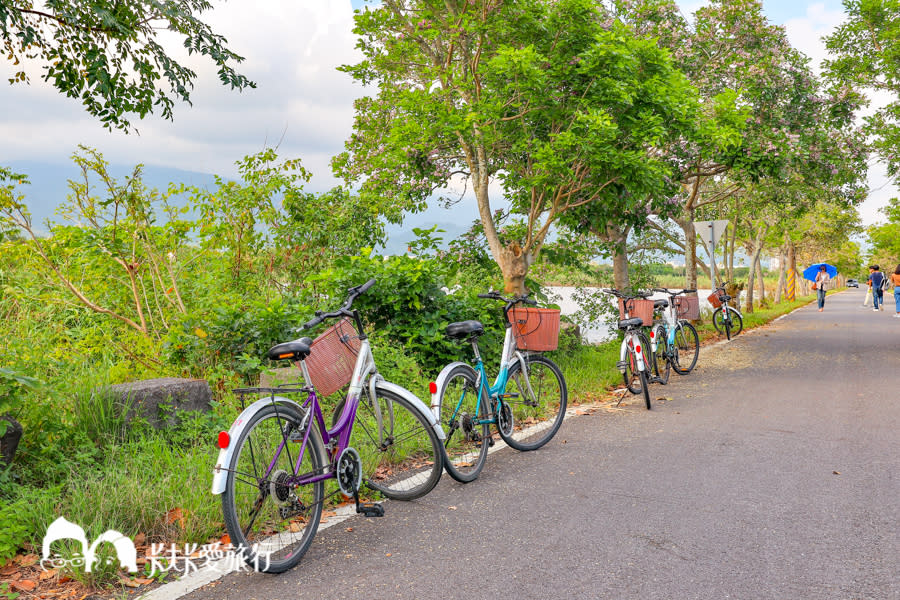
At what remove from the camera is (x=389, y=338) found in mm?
8227

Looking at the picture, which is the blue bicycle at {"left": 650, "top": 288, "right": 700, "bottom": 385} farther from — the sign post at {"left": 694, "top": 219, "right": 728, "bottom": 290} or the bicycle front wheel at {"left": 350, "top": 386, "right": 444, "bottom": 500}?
the bicycle front wheel at {"left": 350, "top": 386, "right": 444, "bottom": 500}

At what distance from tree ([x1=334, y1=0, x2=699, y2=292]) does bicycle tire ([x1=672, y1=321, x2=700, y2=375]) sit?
7.36 ft

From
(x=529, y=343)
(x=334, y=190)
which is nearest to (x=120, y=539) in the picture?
(x=529, y=343)

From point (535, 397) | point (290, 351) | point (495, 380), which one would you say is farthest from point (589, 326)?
point (290, 351)

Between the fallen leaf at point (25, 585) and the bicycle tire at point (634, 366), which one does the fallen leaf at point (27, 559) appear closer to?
the fallen leaf at point (25, 585)

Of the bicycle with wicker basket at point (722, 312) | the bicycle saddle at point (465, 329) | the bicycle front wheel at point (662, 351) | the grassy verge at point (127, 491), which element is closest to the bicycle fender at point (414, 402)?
the bicycle saddle at point (465, 329)

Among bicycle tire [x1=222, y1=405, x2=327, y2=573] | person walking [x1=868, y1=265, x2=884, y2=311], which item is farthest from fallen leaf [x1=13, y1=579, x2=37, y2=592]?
person walking [x1=868, y1=265, x2=884, y2=311]

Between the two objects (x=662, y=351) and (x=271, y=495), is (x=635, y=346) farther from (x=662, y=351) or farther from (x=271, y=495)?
(x=271, y=495)

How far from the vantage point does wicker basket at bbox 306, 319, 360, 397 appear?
13.6 ft

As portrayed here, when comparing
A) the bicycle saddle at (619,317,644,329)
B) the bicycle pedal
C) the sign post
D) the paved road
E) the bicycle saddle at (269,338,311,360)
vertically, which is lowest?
the paved road

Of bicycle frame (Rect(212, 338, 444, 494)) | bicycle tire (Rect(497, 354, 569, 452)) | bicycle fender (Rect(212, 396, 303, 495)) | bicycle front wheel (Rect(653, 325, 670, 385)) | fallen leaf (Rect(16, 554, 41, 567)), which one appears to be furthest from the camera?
bicycle front wheel (Rect(653, 325, 670, 385))

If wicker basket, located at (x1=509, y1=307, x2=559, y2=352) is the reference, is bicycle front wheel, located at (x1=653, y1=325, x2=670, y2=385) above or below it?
below

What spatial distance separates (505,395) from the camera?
563 cm

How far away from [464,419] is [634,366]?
12.2 feet
